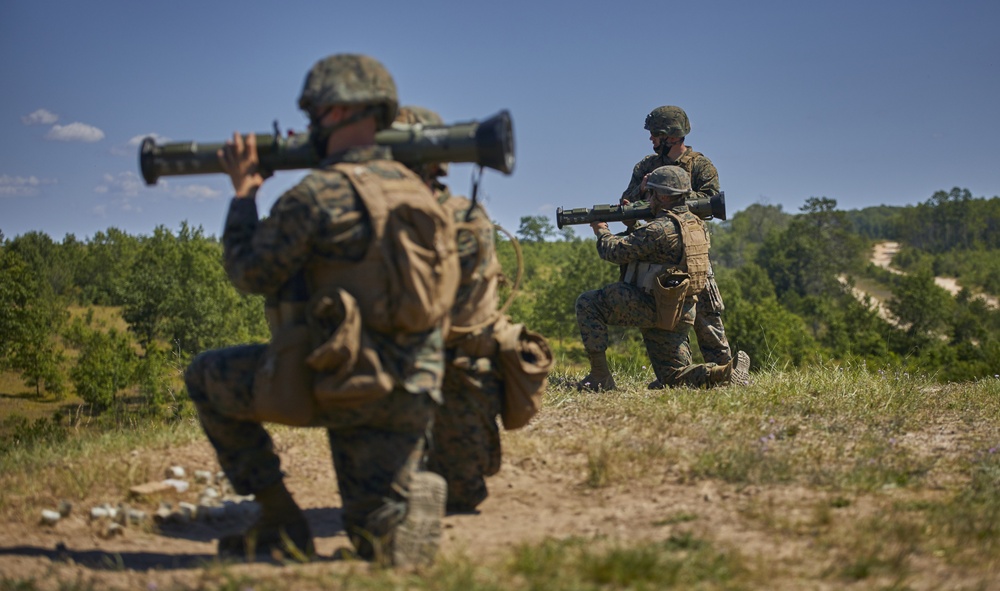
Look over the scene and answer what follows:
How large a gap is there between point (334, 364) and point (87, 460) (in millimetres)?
2989

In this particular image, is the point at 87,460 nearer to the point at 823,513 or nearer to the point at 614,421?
the point at 614,421

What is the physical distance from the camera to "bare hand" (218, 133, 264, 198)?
4902 mm

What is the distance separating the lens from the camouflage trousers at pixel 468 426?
5434mm

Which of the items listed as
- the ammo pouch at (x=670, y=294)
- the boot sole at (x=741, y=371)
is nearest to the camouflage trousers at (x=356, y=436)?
the ammo pouch at (x=670, y=294)

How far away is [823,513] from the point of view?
16.6ft

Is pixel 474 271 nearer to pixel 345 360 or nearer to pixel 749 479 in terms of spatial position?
pixel 345 360

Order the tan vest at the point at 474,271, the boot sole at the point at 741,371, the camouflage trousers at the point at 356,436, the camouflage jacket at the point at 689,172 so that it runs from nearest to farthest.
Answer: the camouflage trousers at the point at 356,436 → the tan vest at the point at 474,271 → the boot sole at the point at 741,371 → the camouflage jacket at the point at 689,172

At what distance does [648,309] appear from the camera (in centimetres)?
938

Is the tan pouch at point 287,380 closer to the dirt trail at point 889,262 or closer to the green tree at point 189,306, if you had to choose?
the green tree at point 189,306

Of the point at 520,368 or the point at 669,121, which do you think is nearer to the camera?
the point at 520,368

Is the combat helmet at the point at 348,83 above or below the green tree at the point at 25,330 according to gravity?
above

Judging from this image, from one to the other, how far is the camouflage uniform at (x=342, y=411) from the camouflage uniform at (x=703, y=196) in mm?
5340

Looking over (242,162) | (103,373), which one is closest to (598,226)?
(242,162)

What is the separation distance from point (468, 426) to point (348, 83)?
2.01 meters
